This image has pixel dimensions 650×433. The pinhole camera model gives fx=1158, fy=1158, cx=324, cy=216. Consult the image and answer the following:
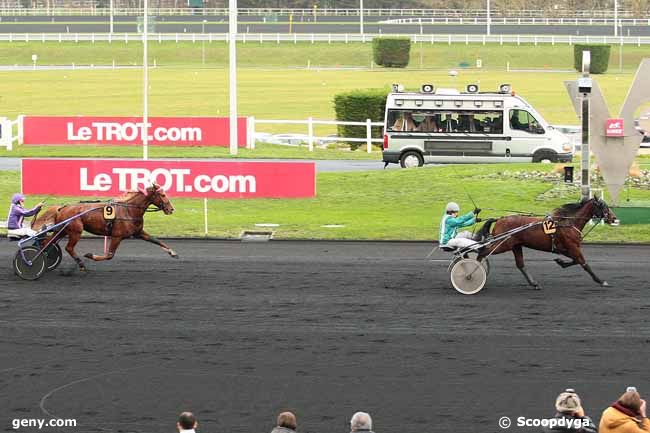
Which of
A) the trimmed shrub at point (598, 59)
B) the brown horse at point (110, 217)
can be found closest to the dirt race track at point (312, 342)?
the brown horse at point (110, 217)

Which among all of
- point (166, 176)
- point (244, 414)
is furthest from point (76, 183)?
point (244, 414)

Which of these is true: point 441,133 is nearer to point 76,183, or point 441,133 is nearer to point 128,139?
point 128,139

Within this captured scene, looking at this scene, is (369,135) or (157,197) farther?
(369,135)

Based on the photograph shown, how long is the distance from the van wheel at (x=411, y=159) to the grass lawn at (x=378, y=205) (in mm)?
2202

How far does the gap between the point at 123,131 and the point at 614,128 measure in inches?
648

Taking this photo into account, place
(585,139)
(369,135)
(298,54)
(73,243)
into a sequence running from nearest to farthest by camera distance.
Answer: (73,243), (585,139), (369,135), (298,54)

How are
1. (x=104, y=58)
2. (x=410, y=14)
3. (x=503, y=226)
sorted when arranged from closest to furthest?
(x=503, y=226), (x=104, y=58), (x=410, y=14)

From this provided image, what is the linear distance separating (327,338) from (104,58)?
213ft

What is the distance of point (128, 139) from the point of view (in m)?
34.2

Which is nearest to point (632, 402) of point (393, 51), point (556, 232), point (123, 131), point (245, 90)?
point (556, 232)

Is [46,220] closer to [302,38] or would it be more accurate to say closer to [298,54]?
[298,54]

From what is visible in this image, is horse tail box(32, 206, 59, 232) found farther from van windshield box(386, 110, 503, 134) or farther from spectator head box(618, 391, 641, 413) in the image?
van windshield box(386, 110, 503, 134)

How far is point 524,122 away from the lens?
30.5 m

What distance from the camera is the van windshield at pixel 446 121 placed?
30.3 meters
